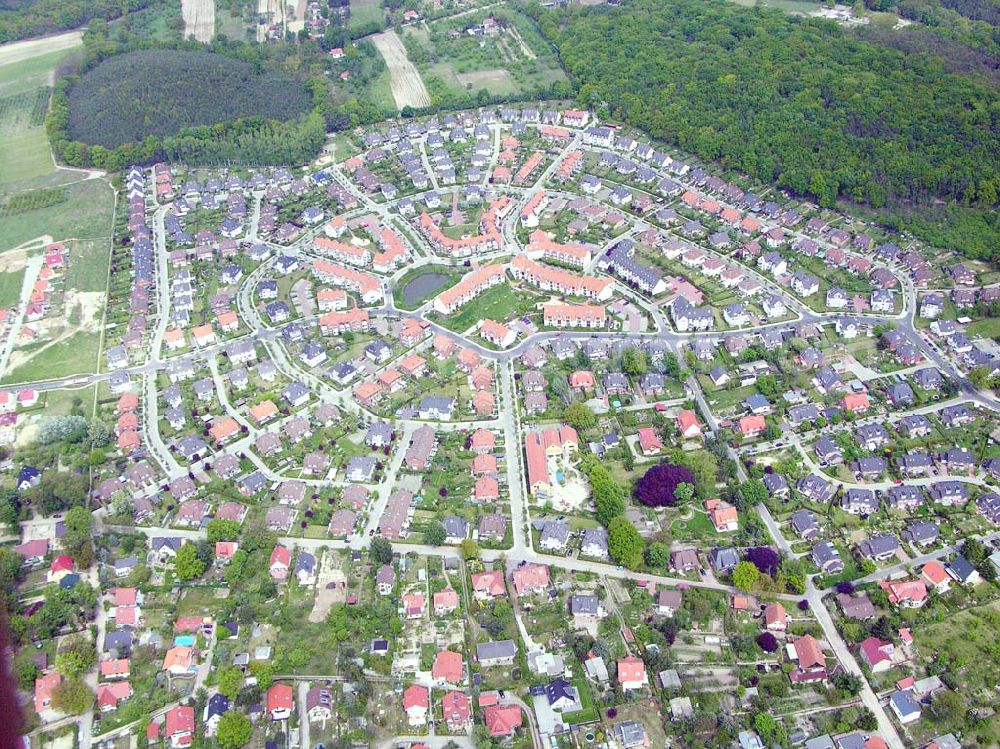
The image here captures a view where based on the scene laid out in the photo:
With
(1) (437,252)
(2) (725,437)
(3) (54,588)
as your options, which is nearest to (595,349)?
(2) (725,437)

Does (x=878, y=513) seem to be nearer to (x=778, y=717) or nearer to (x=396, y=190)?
(x=778, y=717)

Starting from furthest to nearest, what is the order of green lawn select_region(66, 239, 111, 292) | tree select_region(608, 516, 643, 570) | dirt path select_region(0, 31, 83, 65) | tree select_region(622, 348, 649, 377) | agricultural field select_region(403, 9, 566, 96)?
1. dirt path select_region(0, 31, 83, 65)
2. agricultural field select_region(403, 9, 566, 96)
3. green lawn select_region(66, 239, 111, 292)
4. tree select_region(622, 348, 649, 377)
5. tree select_region(608, 516, 643, 570)

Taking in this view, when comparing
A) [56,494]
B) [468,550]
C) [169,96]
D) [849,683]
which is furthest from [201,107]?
[849,683]

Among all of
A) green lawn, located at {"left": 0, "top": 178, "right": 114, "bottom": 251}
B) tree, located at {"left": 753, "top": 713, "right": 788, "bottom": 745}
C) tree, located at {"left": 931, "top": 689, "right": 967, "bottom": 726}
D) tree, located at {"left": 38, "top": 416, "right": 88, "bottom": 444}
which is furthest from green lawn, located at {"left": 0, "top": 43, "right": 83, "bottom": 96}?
tree, located at {"left": 931, "top": 689, "right": 967, "bottom": 726}

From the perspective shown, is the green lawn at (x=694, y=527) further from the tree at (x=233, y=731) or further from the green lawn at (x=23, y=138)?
the green lawn at (x=23, y=138)

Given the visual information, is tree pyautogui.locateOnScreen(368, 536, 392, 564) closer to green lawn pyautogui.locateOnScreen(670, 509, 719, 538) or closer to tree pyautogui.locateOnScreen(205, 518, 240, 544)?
tree pyautogui.locateOnScreen(205, 518, 240, 544)

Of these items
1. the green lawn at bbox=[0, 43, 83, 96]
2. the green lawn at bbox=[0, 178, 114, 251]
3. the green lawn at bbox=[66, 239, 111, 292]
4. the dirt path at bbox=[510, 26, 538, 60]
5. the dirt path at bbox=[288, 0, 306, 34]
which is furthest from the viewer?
the dirt path at bbox=[288, 0, 306, 34]

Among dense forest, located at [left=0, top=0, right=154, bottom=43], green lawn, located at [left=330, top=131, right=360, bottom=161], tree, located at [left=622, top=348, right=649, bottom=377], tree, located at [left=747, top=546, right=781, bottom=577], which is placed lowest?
tree, located at [left=747, top=546, right=781, bottom=577]

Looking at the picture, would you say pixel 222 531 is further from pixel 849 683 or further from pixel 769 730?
pixel 849 683
